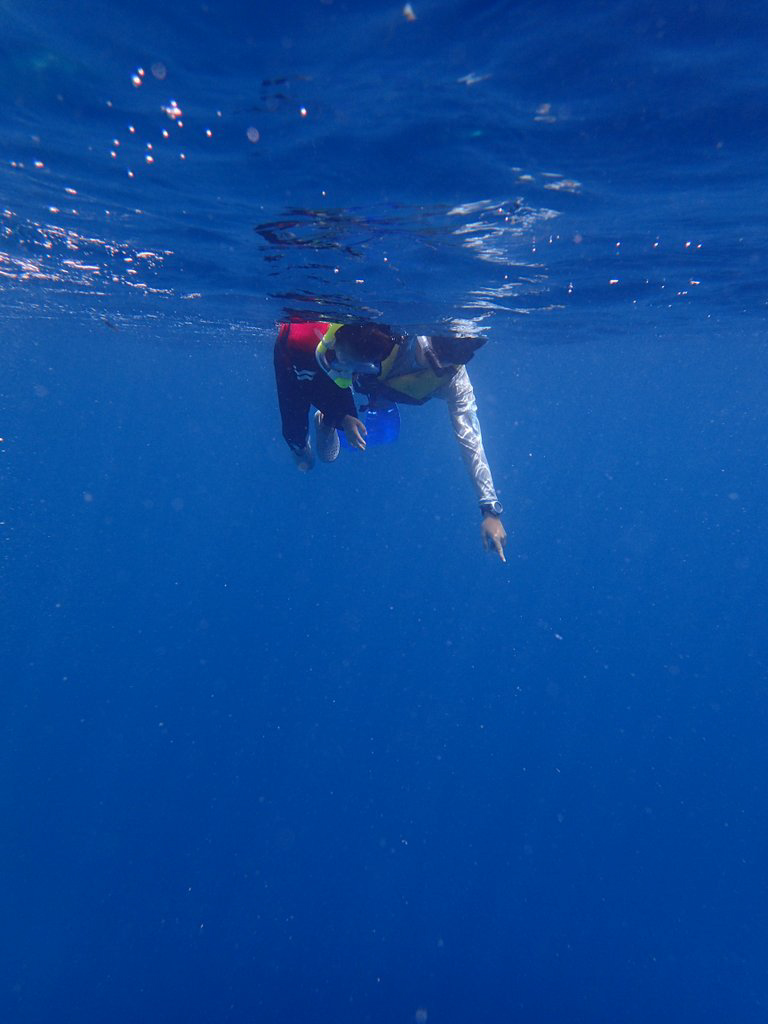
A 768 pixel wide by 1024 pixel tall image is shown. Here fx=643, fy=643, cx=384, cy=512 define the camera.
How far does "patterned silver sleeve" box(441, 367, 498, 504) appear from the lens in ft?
27.5

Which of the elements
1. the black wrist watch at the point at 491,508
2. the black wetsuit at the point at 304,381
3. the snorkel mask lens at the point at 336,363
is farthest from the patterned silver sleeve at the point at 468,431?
the snorkel mask lens at the point at 336,363

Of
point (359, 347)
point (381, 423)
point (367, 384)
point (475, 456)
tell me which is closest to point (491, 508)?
point (475, 456)

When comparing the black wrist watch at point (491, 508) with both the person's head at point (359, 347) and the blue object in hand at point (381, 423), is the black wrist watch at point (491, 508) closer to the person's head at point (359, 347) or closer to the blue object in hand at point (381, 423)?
the blue object in hand at point (381, 423)

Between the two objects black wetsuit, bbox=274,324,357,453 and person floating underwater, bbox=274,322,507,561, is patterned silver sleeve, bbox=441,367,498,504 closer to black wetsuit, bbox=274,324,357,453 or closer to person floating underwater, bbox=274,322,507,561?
person floating underwater, bbox=274,322,507,561

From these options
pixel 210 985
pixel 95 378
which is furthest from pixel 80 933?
pixel 95 378

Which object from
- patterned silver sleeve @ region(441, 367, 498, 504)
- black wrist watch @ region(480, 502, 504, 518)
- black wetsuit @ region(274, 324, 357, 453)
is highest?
black wetsuit @ region(274, 324, 357, 453)

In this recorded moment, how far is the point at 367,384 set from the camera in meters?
9.22

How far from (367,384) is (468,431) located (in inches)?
62.8

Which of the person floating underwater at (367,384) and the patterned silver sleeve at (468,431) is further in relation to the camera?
the patterned silver sleeve at (468,431)

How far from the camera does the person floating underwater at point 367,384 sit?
7060 millimetres

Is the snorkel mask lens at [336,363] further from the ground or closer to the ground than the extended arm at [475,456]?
further from the ground

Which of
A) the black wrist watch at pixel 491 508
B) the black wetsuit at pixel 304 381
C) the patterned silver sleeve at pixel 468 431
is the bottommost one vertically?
the black wrist watch at pixel 491 508

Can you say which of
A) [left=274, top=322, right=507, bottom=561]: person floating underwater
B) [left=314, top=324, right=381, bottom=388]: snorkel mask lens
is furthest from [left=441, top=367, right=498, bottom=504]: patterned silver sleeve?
[left=314, top=324, right=381, bottom=388]: snorkel mask lens

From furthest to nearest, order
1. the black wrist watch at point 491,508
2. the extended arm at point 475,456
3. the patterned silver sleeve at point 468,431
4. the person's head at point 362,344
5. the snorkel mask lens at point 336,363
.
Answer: the patterned silver sleeve at point 468,431, the black wrist watch at point 491,508, the extended arm at point 475,456, the snorkel mask lens at point 336,363, the person's head at point 362,344
